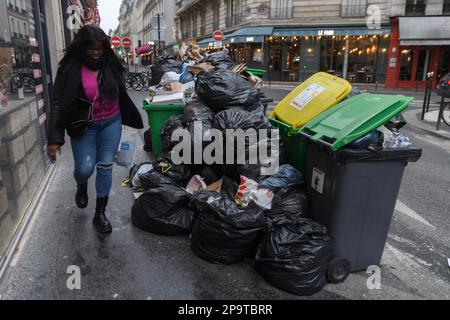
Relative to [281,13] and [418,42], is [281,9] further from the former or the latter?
[418,42]

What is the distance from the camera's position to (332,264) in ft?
A: 8.75

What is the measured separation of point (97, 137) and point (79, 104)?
350mm

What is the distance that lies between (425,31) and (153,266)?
73.4ft

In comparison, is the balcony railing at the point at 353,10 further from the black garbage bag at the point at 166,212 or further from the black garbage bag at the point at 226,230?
the black garbage bag at the point at 226,230

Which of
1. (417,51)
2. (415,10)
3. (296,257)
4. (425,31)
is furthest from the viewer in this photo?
(417,51)

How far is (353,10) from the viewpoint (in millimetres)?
22797

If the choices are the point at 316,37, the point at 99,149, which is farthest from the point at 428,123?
the point at 316,37

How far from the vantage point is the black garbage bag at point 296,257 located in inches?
99.7

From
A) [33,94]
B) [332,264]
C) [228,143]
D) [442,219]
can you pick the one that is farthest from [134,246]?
[442,219]

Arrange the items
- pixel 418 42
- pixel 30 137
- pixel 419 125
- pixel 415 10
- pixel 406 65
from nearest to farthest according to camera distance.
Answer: pixel 30 137, pixel 419 125, pixel 418 42, pixel 415 10, pixel 406 65

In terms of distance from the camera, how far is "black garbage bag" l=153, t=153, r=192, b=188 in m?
3.88

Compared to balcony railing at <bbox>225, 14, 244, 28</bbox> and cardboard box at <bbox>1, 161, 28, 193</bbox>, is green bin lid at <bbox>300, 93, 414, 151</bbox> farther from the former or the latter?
balcony railing at <bbox>225, 14, 244, 28</bbox>

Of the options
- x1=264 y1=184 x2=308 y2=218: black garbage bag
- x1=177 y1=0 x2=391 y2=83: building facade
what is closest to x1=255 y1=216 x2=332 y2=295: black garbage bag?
x1=264 y1=184 x2=308 y2=218: black garbage bag

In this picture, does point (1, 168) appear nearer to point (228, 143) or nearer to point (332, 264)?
point (228, 143)
